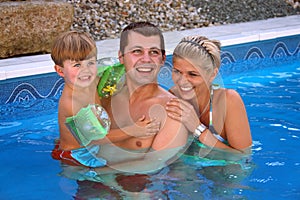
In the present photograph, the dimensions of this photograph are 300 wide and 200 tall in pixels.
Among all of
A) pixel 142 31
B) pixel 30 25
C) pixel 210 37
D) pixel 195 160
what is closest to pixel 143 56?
pixel 142 31

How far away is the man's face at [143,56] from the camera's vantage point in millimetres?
3152

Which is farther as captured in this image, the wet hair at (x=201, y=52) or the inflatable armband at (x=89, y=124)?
the wet hair at (x=201, y=52)

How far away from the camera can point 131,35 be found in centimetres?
321

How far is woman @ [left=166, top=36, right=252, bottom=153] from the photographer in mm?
3172

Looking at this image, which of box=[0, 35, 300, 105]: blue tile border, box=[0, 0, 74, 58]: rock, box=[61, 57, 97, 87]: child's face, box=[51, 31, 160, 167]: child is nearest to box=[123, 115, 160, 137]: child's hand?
box=[51, 31, 160, 167]: child

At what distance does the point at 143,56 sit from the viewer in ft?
10.4

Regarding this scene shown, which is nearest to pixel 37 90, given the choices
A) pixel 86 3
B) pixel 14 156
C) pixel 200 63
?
pixel 14 156

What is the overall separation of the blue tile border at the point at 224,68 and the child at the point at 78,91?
A: 52.2 inches

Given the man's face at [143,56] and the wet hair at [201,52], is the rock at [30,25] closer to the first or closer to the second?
the man's face at [143,56]

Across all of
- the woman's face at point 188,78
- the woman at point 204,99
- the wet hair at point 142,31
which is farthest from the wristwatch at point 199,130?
the wet hair at point 142,31

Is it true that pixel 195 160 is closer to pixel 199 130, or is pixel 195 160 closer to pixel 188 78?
pixel 199 130

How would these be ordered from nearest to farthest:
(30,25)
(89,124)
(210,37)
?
(89,124), (30,25), (210,37)

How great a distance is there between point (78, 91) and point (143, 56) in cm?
50

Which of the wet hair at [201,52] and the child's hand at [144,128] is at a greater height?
the wet hair at [201,52]
